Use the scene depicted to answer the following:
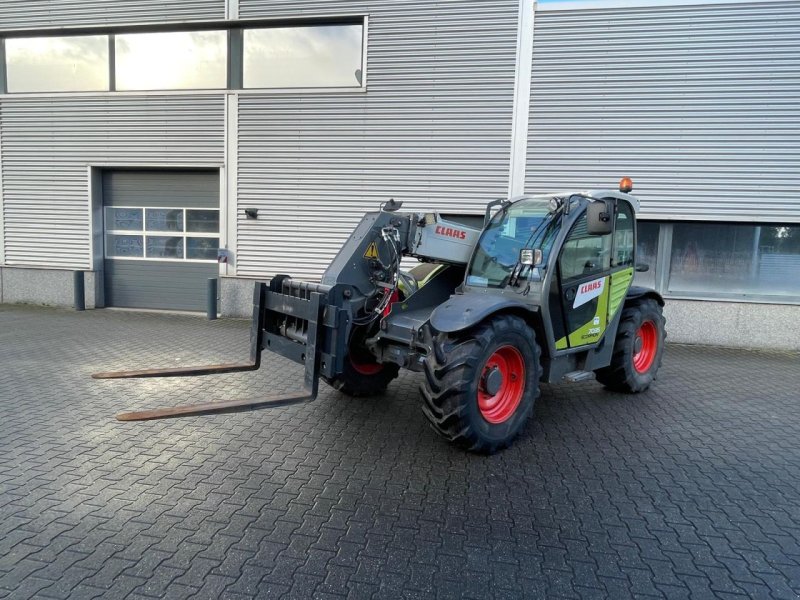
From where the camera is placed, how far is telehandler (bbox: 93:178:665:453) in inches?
165

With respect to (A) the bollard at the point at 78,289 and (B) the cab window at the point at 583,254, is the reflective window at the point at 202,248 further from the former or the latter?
(B) the cab window at the point at 583,254

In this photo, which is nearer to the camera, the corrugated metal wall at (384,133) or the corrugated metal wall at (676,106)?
the corrugated metal wall at (676,106)

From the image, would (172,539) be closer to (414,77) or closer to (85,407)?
(85,407)

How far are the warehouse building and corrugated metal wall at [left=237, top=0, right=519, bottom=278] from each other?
0.04 meters

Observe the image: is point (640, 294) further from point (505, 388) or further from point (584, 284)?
point (505, 388)

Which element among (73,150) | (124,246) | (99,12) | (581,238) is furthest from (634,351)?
(99,12)

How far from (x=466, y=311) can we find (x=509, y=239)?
1.31 meters

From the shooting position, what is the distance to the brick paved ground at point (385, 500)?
2803 mm

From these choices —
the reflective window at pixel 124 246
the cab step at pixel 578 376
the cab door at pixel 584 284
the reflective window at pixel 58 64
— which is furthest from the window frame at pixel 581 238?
the reflective window at pixel 58 64

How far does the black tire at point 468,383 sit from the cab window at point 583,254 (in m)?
0.93

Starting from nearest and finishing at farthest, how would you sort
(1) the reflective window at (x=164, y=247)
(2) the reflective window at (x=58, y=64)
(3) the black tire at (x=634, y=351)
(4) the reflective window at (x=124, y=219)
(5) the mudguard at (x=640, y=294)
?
(3) the black tire at (x=634, y=351), (5) the mudguard at (x=640, y=294), (2) the reflective window at (x=58, y=64), (1) the reflective window at (x=164, y=247), (4) the reflective window at (x=124, y=219)

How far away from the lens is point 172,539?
10.1 ft

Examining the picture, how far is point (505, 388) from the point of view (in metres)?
4.67

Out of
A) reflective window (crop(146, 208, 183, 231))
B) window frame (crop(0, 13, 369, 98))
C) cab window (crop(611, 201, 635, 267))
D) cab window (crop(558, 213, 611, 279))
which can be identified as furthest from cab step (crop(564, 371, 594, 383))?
reflective window (crop(146, 208, 183, 231))
